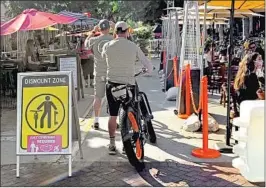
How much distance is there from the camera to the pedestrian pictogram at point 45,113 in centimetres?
498

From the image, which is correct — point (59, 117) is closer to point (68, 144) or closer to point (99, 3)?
point (68, 144)

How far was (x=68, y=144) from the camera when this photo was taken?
193 inches

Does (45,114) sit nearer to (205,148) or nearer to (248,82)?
(205,148)

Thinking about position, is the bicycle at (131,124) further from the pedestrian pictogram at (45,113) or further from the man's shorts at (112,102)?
the pedestrian pictogram at (45,113)

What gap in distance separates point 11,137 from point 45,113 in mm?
2128

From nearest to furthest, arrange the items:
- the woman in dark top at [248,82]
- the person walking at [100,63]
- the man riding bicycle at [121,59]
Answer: the man riding bicycle at [121,59] < the woman in dark top at [248,82] < the person walking at [100,63]

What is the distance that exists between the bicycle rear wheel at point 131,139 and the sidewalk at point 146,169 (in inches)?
5.2

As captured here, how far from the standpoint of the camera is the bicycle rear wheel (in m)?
4.96

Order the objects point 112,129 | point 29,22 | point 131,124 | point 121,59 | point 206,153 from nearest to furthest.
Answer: point 131,124 → point 121,59 → point 206,153 → point 112,129 → point 29,22

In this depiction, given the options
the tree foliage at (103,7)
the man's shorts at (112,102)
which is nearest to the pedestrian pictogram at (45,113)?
the man's shorts at (112,102)

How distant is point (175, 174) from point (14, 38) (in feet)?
48.2

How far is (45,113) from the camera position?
16.4ft

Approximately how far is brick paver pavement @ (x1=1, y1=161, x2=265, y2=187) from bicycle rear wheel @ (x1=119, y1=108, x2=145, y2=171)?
5.1 inches

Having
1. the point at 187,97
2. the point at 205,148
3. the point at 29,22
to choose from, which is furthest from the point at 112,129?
the point at 29,22
